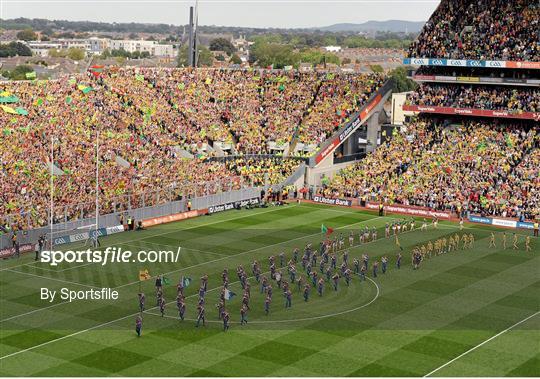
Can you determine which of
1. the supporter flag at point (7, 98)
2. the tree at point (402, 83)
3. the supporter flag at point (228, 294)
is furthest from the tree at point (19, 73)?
the supporter flag at point (228, 294)

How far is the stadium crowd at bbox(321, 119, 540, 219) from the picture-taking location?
6388 centimetres

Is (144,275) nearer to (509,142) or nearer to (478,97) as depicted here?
(509,142)

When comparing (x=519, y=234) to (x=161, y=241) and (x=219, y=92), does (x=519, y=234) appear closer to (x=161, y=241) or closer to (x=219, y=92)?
(x=161, y=241)

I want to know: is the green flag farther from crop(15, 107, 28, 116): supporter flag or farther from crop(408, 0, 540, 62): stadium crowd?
crop(408, 0, 540, 62): stadium crowd

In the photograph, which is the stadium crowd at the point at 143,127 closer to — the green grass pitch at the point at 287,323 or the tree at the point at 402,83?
the green grass pitch at the point at 287,323

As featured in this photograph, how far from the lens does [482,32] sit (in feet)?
243

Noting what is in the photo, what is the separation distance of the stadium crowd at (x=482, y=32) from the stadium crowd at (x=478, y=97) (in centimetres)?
275

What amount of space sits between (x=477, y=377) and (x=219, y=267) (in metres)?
18.8

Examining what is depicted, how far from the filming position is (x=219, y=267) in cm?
4778

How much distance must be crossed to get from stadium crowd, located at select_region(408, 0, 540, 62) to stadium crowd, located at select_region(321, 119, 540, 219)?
17.9 feet

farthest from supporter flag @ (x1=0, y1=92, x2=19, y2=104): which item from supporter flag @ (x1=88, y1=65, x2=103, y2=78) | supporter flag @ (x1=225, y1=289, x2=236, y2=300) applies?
supporter flag @ (x1=225, y1=289, x2=236, y2=300)

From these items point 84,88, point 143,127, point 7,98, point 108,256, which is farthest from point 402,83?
point 108,256

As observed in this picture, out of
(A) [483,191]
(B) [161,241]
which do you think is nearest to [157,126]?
(B) [161,241]

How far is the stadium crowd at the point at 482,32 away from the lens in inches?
2817
